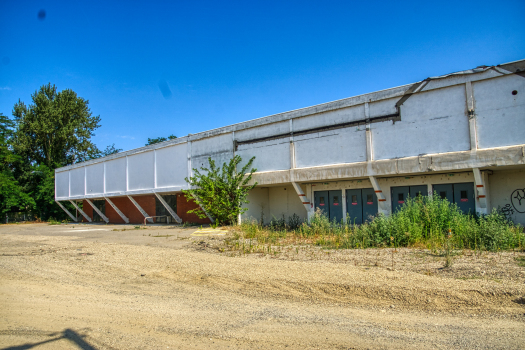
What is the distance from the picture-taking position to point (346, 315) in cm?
554

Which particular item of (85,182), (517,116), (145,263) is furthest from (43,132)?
(517,116)

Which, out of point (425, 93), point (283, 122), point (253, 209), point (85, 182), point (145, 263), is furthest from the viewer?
point (85, 182)

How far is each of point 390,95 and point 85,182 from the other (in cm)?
3198

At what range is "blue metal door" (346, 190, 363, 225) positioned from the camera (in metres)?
18.3

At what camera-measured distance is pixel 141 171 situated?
29.1m

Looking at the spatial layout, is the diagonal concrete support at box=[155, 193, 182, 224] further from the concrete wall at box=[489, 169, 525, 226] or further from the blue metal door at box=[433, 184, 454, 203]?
the concrete wall at box=[489, 169, 525, 226]

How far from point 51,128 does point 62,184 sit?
11476mm

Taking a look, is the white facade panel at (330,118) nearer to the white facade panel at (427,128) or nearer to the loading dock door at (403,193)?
the white facade panel at (427,128)

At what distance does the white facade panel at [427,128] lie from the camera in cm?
1427

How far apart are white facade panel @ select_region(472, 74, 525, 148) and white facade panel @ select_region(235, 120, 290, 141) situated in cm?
944

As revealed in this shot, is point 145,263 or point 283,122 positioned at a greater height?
point 283,122

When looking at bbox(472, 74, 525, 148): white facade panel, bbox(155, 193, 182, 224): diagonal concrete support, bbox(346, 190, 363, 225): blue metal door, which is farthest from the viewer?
bbox(155, 193, 182, 224): diagonal concrete support

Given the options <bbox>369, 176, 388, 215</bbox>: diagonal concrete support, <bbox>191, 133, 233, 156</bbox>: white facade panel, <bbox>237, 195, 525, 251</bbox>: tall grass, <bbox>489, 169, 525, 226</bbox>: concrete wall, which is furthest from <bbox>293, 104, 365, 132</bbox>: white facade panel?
<bbox>489, 169, 525, 226</bbox>: concrete wall

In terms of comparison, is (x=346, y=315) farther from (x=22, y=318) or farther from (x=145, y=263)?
(x=145, y=263)
